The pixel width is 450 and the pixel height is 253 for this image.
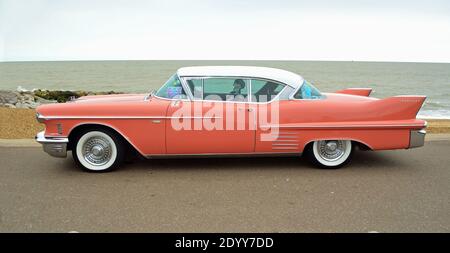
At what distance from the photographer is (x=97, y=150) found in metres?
5.13

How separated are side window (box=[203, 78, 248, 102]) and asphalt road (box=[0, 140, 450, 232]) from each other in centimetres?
99

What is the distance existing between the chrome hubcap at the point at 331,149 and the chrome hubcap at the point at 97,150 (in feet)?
9.47

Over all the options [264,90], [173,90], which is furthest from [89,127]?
[264,90]

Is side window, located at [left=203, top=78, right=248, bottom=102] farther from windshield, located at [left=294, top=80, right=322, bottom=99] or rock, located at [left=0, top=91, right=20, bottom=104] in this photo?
rock, located at [left=0, top=91, right=20, bottom=104]

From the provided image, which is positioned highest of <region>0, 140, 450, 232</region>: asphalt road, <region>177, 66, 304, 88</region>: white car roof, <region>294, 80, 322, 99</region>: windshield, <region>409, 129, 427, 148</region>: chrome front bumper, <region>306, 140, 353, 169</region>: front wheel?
<region>177, 66, 304, 88</region>: white car roof

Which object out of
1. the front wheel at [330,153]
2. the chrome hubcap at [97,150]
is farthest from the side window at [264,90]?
the chrome hubcap at [97,150]

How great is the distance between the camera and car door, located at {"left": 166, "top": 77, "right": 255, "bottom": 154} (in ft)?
16.5

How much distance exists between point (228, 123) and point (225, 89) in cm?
51

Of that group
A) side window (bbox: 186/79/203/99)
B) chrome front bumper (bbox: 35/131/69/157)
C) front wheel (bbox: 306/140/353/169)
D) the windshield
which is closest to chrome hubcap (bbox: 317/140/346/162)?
front wheel (bbox: 306/140/353/169)

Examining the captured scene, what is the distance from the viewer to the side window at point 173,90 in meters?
5.23

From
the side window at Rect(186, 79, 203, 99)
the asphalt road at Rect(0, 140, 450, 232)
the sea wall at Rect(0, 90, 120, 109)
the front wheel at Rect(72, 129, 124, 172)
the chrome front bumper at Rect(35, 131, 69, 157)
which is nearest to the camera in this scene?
the asphalt road at Rect(0, 140, 450, 232)

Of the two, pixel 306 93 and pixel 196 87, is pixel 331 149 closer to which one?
pixel 306 93

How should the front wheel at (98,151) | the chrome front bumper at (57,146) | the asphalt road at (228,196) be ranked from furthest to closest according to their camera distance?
the front wheel at (98,151)
the chrome front bumper at (57,146)
the asphalt road at (228,196)

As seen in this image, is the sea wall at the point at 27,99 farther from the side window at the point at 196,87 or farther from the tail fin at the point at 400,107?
the tail fin at the point at 400,107
